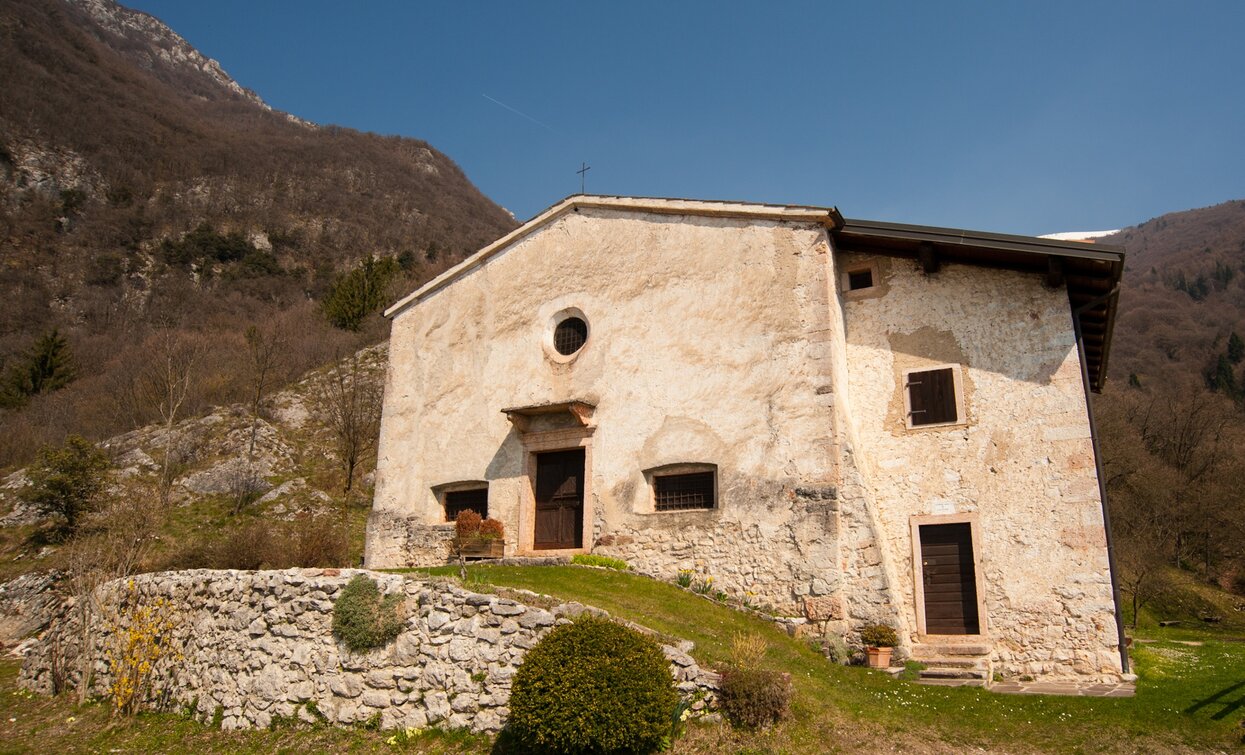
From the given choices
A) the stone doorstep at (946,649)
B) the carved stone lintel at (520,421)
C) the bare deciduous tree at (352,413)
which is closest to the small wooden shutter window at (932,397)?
the stone doorstep at (946,649)

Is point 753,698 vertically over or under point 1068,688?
over

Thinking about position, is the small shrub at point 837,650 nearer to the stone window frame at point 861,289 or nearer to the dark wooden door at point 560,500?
the dark wooden door at point 560,500

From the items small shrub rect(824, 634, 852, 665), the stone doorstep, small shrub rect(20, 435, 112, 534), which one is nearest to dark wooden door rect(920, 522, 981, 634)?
the stone doorstep

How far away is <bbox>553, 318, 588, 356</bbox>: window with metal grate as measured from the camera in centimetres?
1686

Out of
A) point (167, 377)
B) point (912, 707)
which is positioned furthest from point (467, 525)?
point (167, 377)

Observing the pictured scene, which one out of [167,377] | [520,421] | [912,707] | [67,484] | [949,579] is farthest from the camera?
[167,377]

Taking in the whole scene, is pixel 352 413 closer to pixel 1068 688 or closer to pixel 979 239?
pixel 979 239

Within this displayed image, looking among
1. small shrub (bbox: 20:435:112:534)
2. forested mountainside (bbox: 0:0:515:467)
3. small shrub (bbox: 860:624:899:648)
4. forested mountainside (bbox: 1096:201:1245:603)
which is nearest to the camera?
small shrub (bbox: 860:624:899:648)

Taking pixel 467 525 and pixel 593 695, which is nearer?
pixel 593 695

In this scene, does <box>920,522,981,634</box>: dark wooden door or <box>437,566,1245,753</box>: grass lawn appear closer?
<box>437,566,1245,753</box>: grass lawn

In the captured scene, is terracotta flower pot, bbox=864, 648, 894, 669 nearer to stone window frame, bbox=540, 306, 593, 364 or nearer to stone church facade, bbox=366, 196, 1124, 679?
stone church facade, bbox=366, 196, 1124, 679

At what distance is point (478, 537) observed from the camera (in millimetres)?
15930

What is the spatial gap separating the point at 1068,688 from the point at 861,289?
24.6 ft

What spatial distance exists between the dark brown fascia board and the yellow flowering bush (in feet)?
42.4
